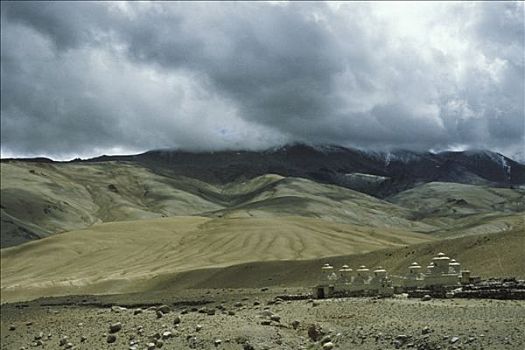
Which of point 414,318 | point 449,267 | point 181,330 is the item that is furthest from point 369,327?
point 449,267

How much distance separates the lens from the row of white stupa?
35.1m

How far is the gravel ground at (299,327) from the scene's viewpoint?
2242cm

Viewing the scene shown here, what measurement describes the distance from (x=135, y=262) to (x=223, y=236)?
20.5m

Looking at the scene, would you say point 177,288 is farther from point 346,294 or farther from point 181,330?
point 181,330

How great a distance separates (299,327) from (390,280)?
11.8 metres

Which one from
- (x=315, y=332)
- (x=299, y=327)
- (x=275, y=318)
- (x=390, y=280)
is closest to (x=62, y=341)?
(x=275, y=318)

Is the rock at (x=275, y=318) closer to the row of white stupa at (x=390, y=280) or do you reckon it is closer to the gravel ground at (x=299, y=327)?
the gravel ground at (x=299, y=327)

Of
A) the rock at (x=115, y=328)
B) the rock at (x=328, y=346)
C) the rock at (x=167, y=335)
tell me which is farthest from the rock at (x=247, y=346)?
the rock at (x=115, y=328)

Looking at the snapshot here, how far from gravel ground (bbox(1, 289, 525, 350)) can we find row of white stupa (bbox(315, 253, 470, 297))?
2386 mm

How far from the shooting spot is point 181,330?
29.4m

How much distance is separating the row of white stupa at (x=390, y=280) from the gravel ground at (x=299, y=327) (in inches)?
93.9

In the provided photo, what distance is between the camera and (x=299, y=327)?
2800 cm

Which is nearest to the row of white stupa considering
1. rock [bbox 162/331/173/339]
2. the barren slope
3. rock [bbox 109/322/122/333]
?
rock [bbox 109/322/122/333]

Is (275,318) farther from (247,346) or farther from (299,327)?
(247,346)
